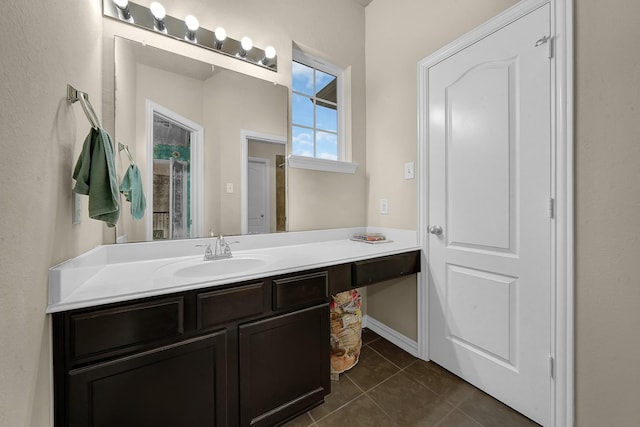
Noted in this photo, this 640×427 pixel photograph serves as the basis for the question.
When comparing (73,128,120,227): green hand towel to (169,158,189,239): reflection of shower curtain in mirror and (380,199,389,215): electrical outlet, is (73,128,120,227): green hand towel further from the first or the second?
(380,199,389,215): electrical outlet

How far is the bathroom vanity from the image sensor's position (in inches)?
31.0

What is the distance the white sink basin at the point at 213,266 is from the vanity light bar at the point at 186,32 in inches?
51.0

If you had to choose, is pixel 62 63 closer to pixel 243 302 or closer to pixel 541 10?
pixel 243 302

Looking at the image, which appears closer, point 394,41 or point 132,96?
point 132,96

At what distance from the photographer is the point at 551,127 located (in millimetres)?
1158

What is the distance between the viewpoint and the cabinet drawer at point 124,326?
30.7 inches

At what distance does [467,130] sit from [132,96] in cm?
190

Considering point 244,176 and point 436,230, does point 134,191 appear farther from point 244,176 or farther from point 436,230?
point 436,230

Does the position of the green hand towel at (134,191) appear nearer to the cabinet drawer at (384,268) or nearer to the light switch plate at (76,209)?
the light switch plate at (76,209)

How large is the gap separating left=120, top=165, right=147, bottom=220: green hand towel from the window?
994 mm

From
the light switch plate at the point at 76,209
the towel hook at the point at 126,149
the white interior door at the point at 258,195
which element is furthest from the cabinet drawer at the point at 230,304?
the towel hook at the point at 126,149

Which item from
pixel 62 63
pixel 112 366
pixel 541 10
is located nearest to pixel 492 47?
pixel 541 10

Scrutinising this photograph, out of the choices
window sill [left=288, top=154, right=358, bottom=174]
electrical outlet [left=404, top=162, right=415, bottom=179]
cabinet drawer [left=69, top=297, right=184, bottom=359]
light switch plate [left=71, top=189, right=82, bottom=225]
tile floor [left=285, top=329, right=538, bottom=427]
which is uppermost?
window sill [left=288, top=154, right=358, bottom=174]

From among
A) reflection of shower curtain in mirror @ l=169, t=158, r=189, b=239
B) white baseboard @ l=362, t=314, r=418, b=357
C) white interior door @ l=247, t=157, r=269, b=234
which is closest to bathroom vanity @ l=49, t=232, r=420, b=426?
reflection of shower curtain in mirror @ l=169, t=158, r=189, b=239
